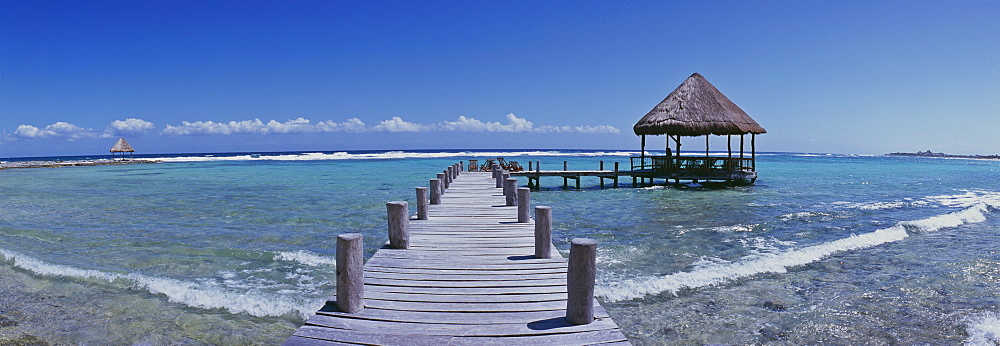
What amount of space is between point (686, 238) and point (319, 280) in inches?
334

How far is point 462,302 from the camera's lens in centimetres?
525

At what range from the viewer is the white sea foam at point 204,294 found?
7723mm

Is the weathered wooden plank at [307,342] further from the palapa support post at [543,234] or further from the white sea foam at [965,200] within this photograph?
the white sea foam at [965,200]

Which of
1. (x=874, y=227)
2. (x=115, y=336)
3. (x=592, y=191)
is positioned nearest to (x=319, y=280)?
(x=115, y=336)

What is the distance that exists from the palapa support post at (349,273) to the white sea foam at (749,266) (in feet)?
14.7

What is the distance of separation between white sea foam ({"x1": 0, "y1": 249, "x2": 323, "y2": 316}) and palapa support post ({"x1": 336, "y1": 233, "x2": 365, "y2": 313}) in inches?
122

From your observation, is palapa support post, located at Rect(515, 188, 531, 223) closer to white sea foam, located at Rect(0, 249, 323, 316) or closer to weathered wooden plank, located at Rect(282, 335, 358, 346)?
white sea foam, located at Rect(0, 249, 323, 316)

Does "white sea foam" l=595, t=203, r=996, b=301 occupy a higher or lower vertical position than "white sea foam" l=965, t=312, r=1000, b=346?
higher

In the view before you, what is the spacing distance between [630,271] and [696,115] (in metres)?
19.6

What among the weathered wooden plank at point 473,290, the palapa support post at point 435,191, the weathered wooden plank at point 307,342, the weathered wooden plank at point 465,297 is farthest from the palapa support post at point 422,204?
the weathered wooden plank at point 307,342

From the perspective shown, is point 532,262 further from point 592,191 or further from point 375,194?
point 592,191

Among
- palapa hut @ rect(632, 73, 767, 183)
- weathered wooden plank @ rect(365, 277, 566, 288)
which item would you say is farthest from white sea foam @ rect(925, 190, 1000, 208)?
weathered wooden plank @ rect(365, 277, 566, 288)

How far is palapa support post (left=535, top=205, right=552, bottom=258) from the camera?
23.2 ft

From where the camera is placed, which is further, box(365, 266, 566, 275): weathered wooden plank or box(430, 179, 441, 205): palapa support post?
box(430, 179, 441, 205): palapa support post
